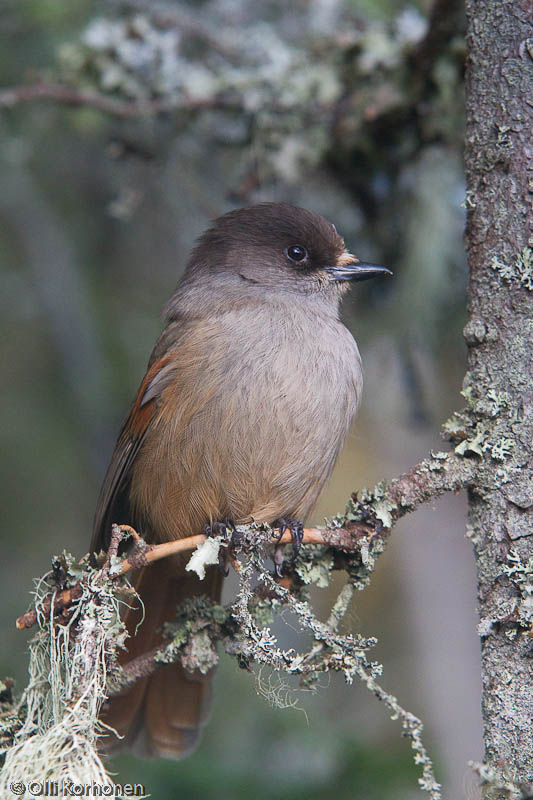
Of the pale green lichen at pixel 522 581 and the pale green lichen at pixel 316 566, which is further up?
the pale green lichen at pixel 316 566

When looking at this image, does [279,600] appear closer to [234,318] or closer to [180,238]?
[234,318]

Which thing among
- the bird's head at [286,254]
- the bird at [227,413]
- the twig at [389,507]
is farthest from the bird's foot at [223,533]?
the bird's head at [286,254]

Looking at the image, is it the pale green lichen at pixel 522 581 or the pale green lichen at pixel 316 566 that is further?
the pale green lichen at pixel 316 566

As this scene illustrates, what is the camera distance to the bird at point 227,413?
3.15 m

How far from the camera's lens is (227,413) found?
313 cm

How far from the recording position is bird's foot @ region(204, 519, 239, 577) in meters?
2.92

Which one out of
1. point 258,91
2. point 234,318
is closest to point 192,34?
point 258,91

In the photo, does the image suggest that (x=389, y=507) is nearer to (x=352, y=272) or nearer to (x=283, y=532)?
(x=283, y=532)

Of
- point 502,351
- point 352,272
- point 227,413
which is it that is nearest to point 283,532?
point 227,413

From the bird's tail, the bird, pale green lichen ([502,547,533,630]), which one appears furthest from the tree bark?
the bird's tail

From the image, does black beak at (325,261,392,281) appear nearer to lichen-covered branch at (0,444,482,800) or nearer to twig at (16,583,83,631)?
lichen-covered branch at (0,444,482,800)

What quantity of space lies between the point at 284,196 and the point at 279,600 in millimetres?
2594

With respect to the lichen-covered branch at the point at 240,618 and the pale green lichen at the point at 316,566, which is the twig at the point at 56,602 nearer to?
the lichen-covered branch at the point at 240,618

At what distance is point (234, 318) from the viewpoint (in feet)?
11.1
